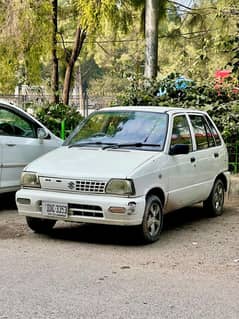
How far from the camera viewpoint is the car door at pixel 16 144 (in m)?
8.81

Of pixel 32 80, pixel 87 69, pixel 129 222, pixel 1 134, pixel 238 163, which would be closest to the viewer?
pixel 129 222

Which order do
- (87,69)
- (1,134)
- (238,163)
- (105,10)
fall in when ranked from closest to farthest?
(1,134), (238,163), (105,10), (87,69)

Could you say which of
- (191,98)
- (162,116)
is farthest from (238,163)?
(162,116)

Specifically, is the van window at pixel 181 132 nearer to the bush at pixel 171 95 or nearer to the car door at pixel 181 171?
the car door at pixel 181 171

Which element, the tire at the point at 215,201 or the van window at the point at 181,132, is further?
the tire at the point at 215,201

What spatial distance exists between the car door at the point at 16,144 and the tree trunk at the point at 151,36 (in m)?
4.35

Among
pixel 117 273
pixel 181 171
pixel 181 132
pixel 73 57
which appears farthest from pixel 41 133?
pixel 73 57

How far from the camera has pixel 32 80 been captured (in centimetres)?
1580

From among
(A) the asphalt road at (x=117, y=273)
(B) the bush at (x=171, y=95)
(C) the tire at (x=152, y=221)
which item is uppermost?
(B) the bush at (x=171, y=95)

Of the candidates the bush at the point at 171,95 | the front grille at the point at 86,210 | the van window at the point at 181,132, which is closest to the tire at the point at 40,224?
the front grille at the point at 86,210

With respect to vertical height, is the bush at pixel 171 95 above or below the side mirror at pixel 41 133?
above

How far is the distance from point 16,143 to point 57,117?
13.1 feet

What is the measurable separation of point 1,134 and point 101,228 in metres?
2.25

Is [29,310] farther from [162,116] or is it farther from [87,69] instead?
[87,69]
